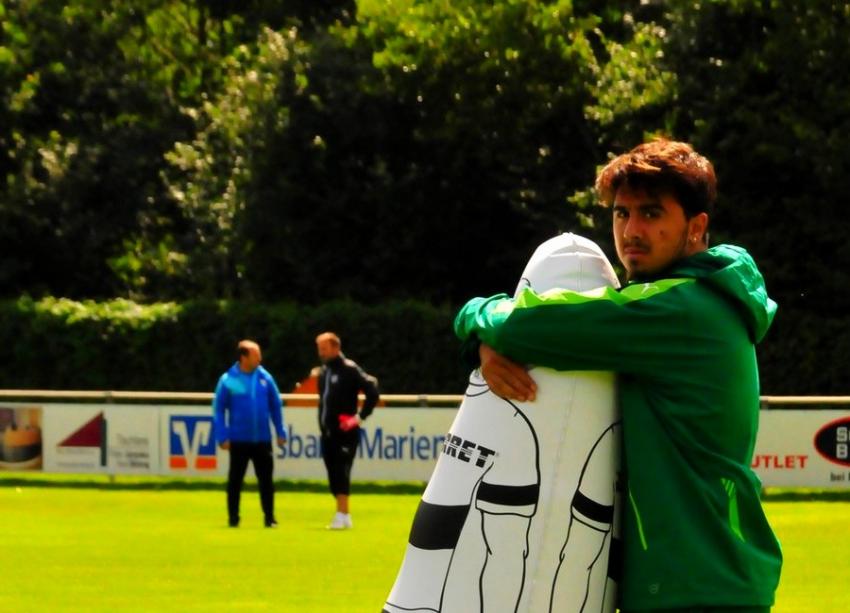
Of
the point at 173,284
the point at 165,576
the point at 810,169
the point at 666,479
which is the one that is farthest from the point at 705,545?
the point at 173,284

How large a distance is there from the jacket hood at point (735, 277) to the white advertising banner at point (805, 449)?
19.0 m

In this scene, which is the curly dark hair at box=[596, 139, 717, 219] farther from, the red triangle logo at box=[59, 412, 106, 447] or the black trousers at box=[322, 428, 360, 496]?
the red triangle logo at box=[59, 412, 106, 447]

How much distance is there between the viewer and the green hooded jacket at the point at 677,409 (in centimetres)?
386

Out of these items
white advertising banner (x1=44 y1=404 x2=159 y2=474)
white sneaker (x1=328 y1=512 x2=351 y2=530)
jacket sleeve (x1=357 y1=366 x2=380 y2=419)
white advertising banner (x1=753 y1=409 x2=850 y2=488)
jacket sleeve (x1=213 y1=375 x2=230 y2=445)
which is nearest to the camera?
white sneaker (x1=328 y1=512 x2=351 y2=530)

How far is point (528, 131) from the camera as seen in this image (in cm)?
3594

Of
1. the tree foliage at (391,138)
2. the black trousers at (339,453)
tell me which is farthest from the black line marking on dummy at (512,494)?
the tree foliage at (391,138)

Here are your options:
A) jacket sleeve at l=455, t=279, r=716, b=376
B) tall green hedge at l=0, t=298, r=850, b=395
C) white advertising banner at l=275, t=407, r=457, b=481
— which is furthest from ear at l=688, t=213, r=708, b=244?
tall green hedge at l=0, t=298, r=850, b=395

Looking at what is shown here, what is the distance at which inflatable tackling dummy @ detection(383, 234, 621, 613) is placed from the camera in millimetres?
3900

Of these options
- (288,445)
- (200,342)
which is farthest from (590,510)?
(200,342)

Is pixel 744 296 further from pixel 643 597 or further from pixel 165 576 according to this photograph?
pixel 165 576

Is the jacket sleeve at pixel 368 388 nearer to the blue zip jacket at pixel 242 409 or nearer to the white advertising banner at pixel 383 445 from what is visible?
the blue zip jacket at pixel 242 409

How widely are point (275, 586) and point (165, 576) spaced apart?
3.60 ft

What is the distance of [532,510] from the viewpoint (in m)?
3.90

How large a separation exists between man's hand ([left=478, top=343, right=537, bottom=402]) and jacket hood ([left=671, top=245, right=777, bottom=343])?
1.27ft
